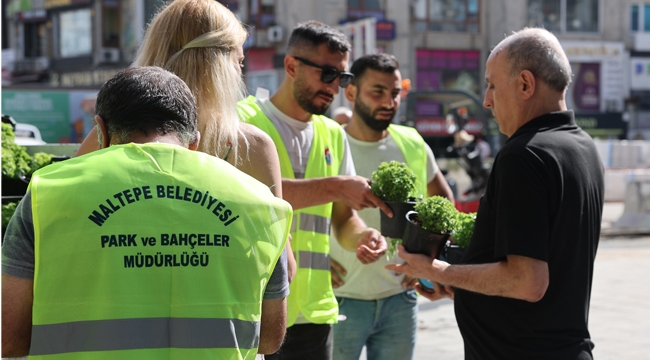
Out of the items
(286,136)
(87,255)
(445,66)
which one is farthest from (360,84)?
(445,66)

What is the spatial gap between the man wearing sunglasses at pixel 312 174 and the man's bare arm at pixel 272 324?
1.39 meters

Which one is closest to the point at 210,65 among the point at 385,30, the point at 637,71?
the point at 385,30

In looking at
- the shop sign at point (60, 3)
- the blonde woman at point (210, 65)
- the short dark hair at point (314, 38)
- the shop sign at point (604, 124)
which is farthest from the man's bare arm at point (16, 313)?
the shop sign at point (60, 3)

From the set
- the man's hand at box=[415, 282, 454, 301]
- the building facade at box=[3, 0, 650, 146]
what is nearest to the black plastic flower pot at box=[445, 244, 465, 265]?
the man's hand at box=[415, 282, 454, 301]

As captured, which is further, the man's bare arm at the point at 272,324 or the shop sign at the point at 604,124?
the shop sign at the point at 604,124

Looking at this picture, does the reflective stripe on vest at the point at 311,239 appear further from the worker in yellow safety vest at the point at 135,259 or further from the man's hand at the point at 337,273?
the worker in yellow safety vest at the point at 135,259

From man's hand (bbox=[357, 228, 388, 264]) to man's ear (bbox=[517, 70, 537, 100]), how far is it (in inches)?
48.1

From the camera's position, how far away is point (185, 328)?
173 cm

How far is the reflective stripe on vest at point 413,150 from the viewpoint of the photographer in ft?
15.1

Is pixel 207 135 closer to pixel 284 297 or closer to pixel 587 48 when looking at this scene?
pixel 284 297

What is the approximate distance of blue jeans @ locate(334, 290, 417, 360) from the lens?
13.7ft

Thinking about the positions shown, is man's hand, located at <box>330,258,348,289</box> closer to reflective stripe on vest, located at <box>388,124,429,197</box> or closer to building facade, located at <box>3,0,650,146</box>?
reflective stripe on vest, located at <box>388,124,429,197</box>

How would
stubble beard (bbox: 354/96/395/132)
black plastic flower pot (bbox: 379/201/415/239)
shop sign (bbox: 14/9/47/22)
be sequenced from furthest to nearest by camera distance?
shop sign (bbox: 14/9/47/22) < stubble beard (bbox: 354/96/395/132) < black plastic flower pot (bbox: 379/201/415/239)

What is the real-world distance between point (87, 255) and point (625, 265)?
11451 millimetres
